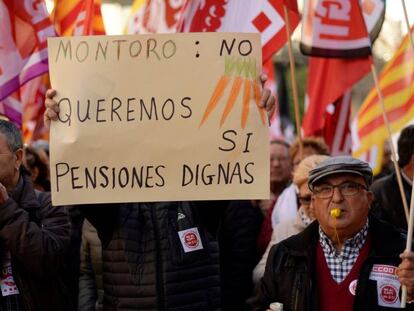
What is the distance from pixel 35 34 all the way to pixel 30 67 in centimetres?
24

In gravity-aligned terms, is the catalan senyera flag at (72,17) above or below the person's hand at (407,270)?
above

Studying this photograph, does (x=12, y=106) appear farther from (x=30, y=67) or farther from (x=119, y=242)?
(x=119, y=242)

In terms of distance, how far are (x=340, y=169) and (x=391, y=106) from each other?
3834 mm

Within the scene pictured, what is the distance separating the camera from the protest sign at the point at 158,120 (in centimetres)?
461

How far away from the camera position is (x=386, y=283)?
174 inches

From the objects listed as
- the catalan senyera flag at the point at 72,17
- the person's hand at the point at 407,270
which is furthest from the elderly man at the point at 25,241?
the catalan senyera flag at the point at 72,17

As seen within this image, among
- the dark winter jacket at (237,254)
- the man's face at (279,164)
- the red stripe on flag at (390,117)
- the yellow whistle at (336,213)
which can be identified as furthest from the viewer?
the red stripe on flag at (390,117)

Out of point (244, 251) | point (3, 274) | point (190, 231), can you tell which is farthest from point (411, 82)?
point (3, 274)

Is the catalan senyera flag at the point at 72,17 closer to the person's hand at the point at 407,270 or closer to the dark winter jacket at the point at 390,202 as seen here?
the dark winter jacket at the point at 390,202

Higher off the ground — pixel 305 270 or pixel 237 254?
pixel 237 254

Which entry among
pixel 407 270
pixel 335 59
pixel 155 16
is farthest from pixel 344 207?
pixel 155 16

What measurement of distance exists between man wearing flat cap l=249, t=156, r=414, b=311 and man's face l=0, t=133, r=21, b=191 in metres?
1.19

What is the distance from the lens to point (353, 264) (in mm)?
4512

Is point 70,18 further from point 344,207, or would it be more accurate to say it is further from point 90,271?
point 344,207
